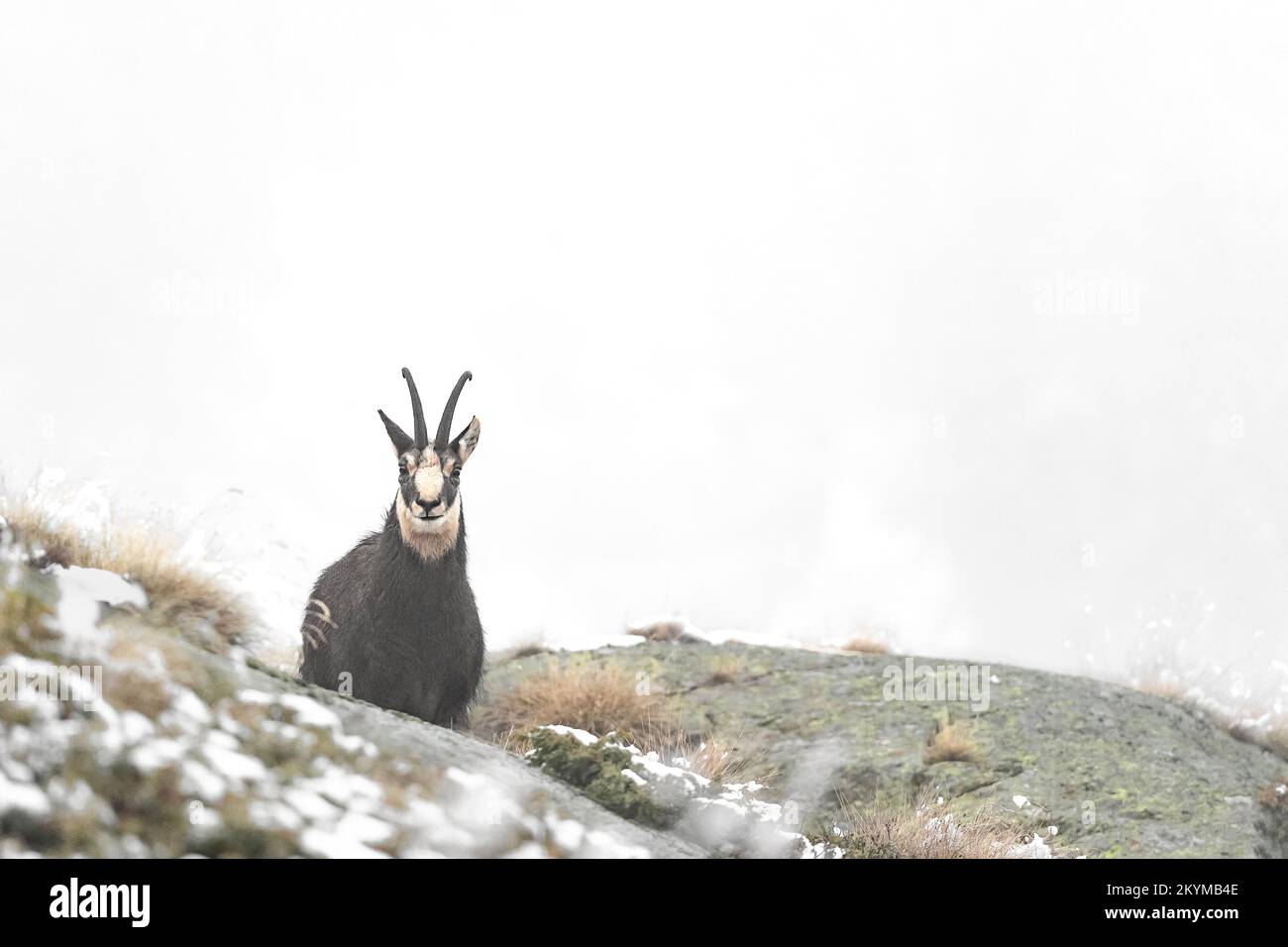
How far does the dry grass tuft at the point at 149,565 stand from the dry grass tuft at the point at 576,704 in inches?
141

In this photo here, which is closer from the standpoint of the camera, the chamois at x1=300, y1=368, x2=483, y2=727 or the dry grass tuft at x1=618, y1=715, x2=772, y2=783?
the chamois at x1=300, y1=368, x2=483, y2=727

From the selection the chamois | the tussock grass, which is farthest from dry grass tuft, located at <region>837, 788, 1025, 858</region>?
the chamois

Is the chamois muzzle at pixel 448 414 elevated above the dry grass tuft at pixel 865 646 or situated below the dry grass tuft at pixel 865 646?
above

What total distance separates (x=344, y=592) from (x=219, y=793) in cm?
475

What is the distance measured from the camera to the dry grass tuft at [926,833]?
6.82 m

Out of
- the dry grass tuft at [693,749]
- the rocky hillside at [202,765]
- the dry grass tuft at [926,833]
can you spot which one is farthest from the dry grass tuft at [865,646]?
the rocky hillside at [202,765]

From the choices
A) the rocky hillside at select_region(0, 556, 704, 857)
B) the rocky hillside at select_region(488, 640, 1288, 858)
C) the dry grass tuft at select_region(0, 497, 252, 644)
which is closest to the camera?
the rocky hillside at select_region(0, 556, 704, 857)

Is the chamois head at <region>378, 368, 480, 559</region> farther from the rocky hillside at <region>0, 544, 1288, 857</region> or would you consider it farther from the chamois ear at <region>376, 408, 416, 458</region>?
the rocky hillside at <region>0, 544, 1288, 857</region>

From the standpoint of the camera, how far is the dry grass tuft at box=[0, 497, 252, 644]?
18.8 ft

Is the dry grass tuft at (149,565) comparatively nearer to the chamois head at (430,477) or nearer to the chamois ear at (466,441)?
the chamois head at (430,477)

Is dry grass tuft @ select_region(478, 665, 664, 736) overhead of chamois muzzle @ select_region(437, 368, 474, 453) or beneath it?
beneath

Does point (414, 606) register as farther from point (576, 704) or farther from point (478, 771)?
point (478, 771)

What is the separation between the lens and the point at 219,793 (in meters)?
3.90
